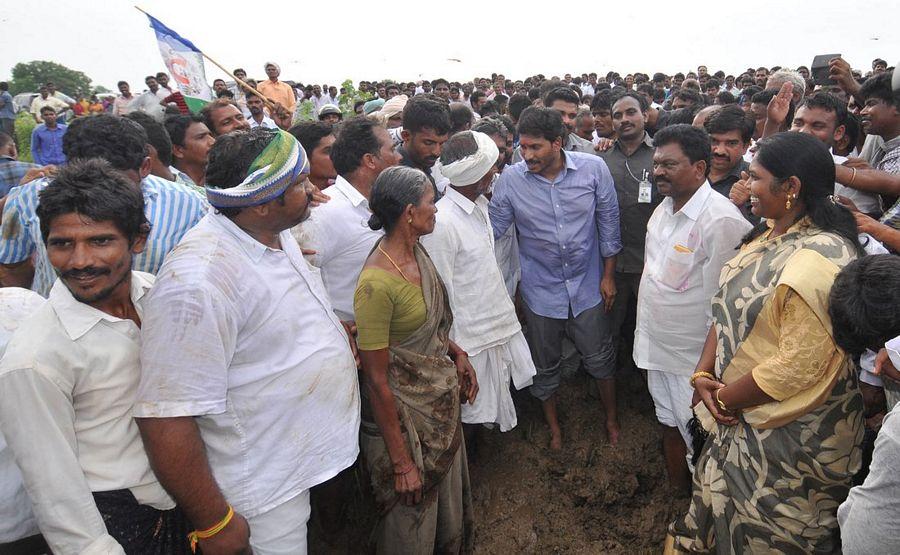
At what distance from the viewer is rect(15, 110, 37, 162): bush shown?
12.4 meters

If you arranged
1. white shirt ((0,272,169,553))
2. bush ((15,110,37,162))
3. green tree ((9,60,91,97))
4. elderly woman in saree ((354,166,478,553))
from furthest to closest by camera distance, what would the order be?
green tree ((9,60,91,97)), bush ((15,110,37,162)), elderly woman in saree ((354,166,478,553)), white shirt ((0,272,169,553))

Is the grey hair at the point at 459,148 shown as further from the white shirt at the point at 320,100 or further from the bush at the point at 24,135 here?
the bush at the point at 24,135

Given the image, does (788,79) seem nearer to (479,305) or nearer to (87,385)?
(479,305)

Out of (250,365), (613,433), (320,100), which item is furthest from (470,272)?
(320,100)

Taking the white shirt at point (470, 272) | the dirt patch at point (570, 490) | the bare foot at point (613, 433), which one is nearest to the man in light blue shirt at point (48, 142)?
the white shirt at point (470, 272)

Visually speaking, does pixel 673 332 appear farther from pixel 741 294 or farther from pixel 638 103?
pixel 638 103

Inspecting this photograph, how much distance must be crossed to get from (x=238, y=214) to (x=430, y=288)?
0.84 metres

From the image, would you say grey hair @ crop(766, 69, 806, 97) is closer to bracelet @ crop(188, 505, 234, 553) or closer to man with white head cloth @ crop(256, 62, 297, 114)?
bracelet @ crop(188, 505, 234, 553)

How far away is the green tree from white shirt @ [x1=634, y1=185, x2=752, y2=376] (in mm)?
51247

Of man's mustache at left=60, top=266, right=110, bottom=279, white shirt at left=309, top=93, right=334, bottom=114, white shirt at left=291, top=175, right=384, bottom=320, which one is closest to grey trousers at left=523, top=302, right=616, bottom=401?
white shirt at left=291, top=175, right=384, bottom=320

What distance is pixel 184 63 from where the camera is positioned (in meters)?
6.22

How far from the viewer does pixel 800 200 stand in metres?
1.93

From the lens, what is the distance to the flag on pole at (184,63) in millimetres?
6031

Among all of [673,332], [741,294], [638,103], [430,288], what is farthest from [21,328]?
[638,103]
